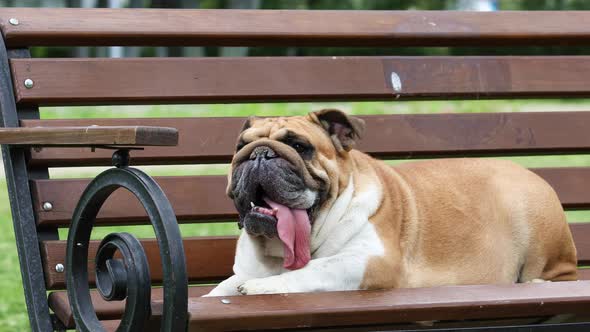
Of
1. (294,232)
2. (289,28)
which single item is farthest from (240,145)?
(289,28)

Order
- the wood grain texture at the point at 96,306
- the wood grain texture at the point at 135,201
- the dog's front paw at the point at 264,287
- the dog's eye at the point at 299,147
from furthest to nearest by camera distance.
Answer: the wood grain texture at the point at 135,201 → the dog's eye at the point at 299,147 → the wood grain texture at the point at 96,306 → the dog's front paw at the point at 264,287

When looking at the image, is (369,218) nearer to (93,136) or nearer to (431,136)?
(431,136)

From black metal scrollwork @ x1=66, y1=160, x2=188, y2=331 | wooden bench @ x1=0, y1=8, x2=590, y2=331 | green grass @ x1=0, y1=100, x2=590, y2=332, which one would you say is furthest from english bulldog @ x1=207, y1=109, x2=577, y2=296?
green grass @ x1=0, y1=100, x2=590, y2=332

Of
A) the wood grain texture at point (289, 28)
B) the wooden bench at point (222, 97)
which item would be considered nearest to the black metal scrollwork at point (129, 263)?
the wooden bench at point (222, 97)

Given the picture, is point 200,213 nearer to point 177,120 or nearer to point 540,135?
point 177,120

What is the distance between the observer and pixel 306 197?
329 cm

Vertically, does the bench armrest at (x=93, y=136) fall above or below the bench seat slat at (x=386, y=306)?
above

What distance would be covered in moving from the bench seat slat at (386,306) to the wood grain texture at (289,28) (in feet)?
4.18

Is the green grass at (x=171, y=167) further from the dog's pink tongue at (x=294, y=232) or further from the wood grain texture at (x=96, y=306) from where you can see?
the dog's pink tongue at (x=294, y=232)

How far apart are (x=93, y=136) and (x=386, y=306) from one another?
837mm

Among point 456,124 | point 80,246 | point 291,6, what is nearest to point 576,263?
point 456,124

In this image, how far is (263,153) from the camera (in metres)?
3.25

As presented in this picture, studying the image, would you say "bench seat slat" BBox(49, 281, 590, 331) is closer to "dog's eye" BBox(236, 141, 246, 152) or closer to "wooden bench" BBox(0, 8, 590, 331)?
"wooden bench" BBox(0, 8, 590, 331)

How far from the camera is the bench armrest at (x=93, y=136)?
8.83ft
